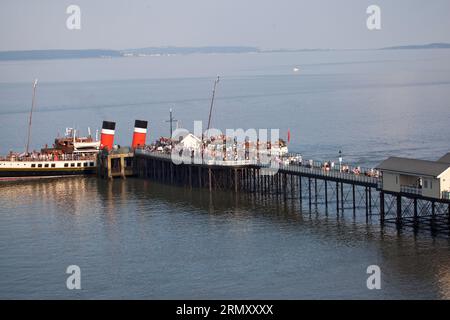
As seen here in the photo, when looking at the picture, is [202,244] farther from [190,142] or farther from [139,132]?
[139,132]

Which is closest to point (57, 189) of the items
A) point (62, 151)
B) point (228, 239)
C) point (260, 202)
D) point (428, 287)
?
point (62, 151)

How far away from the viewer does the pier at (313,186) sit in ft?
202

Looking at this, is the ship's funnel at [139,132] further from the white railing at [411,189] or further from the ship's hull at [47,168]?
the white railing at [411,189]

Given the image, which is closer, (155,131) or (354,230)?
(354,230)

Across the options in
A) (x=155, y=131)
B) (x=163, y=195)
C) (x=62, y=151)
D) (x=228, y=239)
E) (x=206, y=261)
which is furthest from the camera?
(x=155, y=131)

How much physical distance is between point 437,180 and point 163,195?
78.3 feet

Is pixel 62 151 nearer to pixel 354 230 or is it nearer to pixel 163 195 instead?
pixel 163 195

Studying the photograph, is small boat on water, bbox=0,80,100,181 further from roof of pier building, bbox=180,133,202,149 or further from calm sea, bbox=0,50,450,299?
roof of pier building, bbox=180,133,202,149

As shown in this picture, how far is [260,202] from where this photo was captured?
71.9 meters

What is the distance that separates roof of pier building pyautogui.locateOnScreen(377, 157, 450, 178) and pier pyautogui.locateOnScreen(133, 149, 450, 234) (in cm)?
110

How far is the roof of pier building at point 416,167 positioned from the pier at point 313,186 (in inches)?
43.1

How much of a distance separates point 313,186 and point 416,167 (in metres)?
17.1

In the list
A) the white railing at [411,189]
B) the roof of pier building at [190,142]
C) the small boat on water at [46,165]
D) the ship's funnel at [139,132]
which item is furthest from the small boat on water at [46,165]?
the white railing at [411,189]

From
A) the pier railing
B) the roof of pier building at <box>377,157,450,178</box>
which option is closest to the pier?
the pier railing
